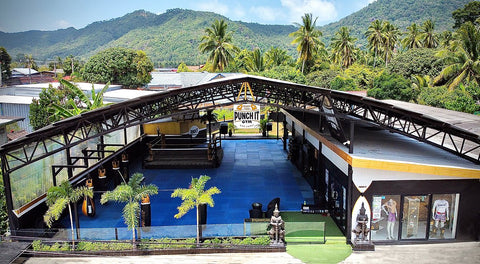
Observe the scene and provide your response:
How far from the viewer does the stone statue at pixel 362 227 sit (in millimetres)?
12133

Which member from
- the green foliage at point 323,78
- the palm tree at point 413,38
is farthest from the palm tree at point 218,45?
the palm tree at point 413,38

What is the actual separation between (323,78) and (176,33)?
283 ft

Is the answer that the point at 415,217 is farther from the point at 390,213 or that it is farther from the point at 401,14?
the point at 401,14

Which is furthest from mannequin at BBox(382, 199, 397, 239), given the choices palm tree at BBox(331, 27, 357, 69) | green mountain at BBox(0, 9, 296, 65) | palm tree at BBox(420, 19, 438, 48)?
green mountain at BBox(0, 9, 296, 65)

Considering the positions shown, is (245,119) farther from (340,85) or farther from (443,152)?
(340,85)

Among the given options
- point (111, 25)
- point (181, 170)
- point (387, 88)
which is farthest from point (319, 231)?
point (111, 25)

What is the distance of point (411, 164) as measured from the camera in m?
11.8

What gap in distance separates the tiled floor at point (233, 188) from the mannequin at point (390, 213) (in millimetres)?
4265

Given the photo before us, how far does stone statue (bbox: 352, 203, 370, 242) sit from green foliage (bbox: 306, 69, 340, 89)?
46066 millimetres

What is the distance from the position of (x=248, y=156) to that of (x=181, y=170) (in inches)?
213

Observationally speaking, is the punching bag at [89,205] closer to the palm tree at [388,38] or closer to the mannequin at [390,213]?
the mannequin at [390,213]

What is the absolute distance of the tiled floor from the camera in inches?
587

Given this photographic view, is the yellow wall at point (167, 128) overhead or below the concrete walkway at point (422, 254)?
overhead

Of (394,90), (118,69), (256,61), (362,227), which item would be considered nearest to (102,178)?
(362,227)
